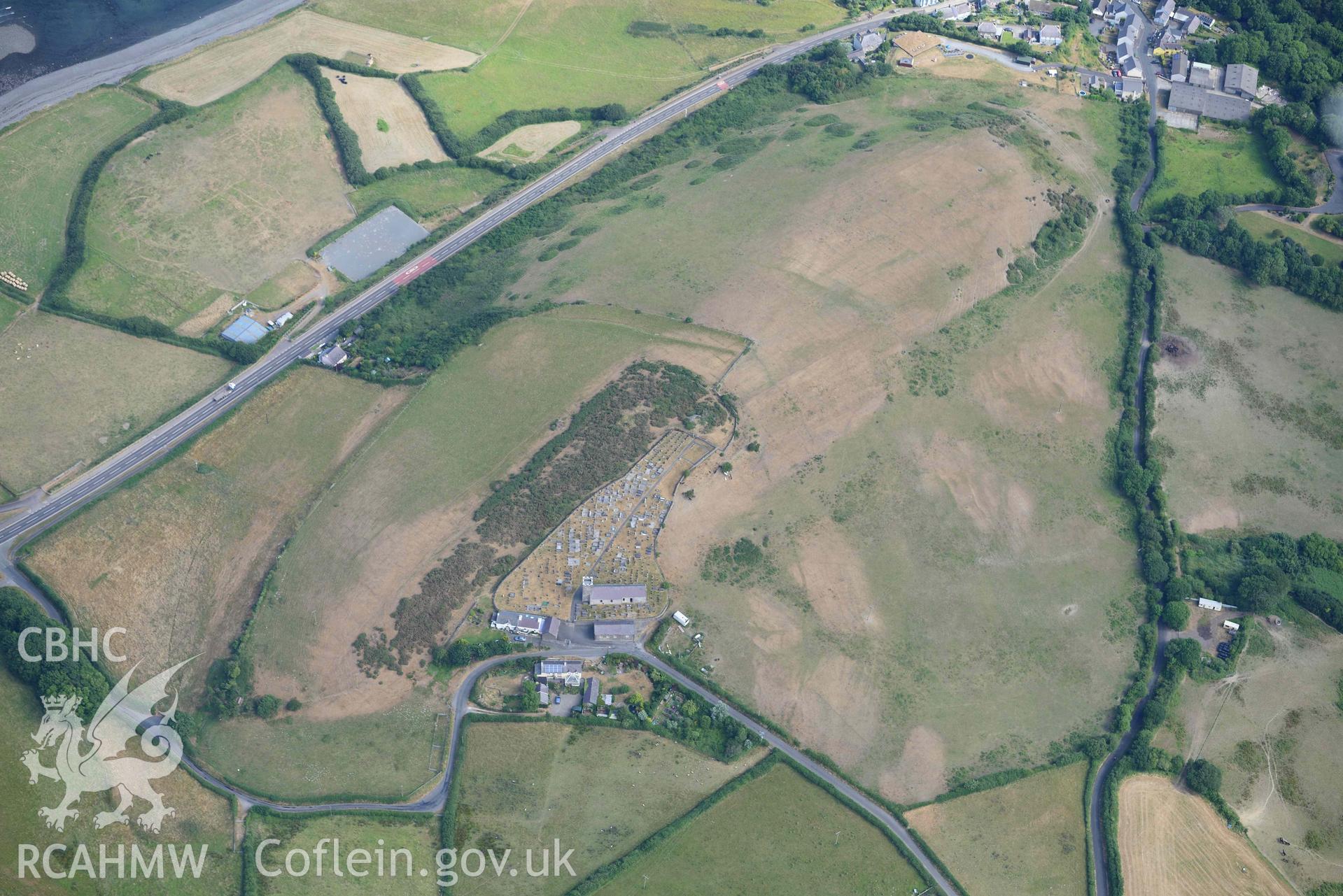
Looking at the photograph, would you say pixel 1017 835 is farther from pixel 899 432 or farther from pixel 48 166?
pixel 48 166

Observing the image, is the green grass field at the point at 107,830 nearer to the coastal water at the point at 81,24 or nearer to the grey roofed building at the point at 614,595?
the grey roofed building at the point at 614,595

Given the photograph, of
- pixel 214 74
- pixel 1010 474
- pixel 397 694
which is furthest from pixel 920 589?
pixel 214 74

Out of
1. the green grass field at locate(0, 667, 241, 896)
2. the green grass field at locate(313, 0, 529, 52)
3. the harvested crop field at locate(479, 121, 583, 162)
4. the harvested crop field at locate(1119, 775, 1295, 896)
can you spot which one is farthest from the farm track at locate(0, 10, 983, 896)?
the harvested crop field at locate(1119, 775, 1295, 896)

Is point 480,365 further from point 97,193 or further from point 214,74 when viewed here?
point 214,74

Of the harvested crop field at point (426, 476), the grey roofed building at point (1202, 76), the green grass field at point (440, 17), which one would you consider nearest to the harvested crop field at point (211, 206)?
the green grass field at point (440, 17)

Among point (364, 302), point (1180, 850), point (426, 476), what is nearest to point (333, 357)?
point (364, 302)
